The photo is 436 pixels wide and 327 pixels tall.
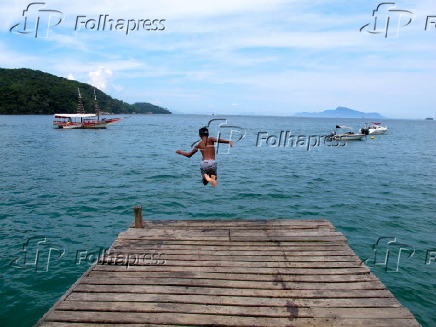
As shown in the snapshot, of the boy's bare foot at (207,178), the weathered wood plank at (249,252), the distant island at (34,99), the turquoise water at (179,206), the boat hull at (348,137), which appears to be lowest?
the turquoise water at (179,206)

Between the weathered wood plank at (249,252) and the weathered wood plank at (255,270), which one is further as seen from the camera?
the weathered wood plank at (249,252)

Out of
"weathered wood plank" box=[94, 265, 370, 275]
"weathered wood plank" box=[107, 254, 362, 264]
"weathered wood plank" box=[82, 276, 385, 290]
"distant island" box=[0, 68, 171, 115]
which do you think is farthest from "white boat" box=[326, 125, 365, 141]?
"distant island" box=[0, 68, 171, 115]

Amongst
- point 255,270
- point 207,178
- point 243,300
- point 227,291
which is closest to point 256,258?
point 255,270

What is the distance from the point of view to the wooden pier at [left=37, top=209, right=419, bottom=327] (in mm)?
6375

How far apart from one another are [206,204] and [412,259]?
11.9 metres

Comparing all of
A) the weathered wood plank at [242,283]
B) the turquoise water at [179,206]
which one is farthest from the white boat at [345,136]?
the weathered wood plank at [242,283]

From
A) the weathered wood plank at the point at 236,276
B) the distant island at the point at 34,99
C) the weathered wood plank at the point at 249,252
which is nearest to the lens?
the weathered wood plank at the point at 236,276

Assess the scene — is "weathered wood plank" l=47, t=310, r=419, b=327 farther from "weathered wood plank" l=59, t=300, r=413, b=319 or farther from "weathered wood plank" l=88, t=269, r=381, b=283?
"weathered wood plank" l=88, t=269, r=381, b=283

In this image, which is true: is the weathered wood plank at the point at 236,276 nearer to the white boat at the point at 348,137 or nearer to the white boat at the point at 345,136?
the white boat at the point at 345,136

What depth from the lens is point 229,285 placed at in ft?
24.3

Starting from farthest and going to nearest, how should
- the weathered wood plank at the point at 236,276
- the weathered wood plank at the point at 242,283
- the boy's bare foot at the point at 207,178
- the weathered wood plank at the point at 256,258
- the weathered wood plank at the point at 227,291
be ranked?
the boy's bare foot at the point at 207,178 → the weathered wood plank at the point at 256,258 → the weathered wood plank at the point at 236,276 → the weathered wood plank at the point at 242,283 → the weathered wood plank at the point at 227,291

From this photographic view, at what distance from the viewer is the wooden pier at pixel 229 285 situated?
638 cm

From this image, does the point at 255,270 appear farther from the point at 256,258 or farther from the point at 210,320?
the point at 210,320

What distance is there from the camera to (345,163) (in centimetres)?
4069
